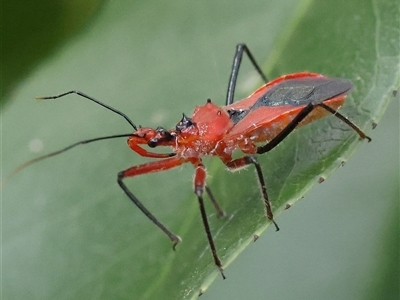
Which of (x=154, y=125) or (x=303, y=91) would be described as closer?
(x=303, y=91)

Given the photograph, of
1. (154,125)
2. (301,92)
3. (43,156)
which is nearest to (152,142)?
(154,125)

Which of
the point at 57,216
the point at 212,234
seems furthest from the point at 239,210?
the point at 57,216

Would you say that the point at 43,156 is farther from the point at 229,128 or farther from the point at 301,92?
the point at 301,92

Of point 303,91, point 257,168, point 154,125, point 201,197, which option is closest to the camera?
point 201,197

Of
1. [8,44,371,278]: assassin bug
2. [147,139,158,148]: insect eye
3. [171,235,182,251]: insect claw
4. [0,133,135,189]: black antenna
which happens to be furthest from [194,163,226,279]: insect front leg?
[0,133,135,189]: black antenna

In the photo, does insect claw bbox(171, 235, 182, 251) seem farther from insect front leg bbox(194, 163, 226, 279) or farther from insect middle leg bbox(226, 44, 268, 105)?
insect middle leg bbox(226, 44, 268, 105)

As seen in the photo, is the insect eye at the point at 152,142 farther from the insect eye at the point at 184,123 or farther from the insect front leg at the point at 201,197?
the insect front leg at the point at 201,197

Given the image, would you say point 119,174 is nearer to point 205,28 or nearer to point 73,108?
point 73,108
